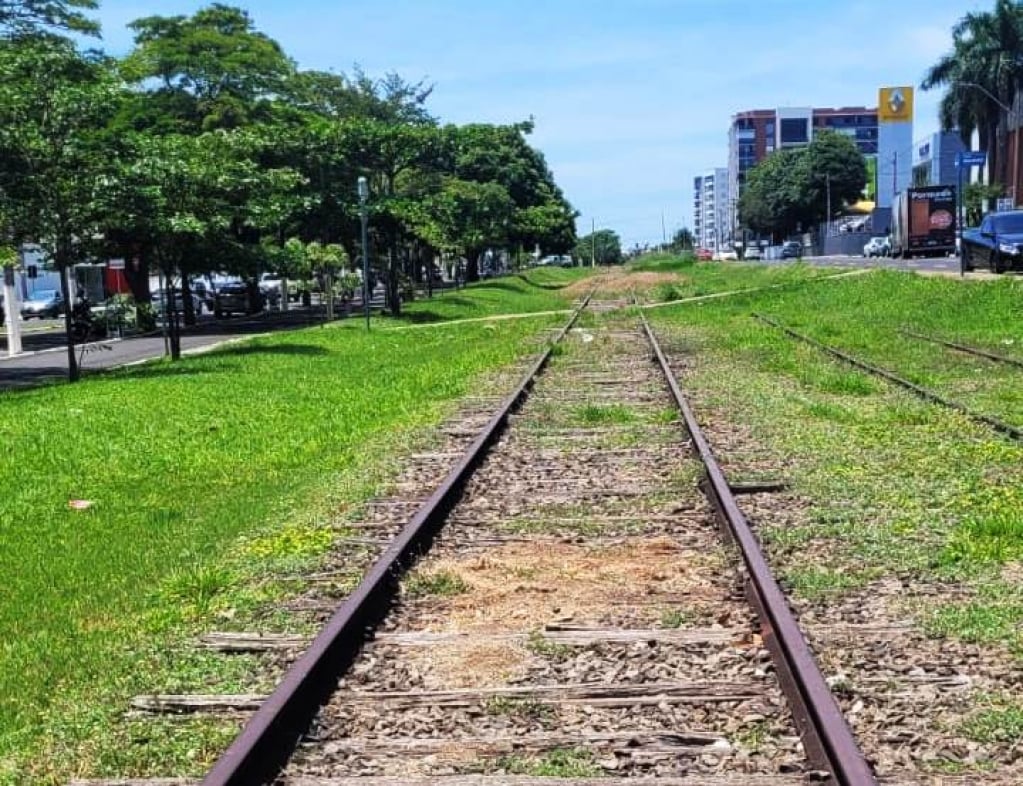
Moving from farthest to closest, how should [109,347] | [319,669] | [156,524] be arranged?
[109,347]
[156,524]
[319,669]

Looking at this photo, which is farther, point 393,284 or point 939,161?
point 939,161

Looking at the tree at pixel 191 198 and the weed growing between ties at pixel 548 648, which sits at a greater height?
the tree at pixel 191 198

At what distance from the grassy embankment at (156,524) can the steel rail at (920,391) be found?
5.23 m

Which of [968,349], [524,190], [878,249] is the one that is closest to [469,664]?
[968,349]

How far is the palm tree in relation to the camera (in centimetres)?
7862

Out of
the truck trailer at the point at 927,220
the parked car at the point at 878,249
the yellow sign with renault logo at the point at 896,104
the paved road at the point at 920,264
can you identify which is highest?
the yellow sign with renault logo at the point at 896,104

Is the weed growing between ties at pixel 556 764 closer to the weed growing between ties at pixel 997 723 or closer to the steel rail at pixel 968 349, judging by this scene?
the weed growing between ties at pixel 997 723

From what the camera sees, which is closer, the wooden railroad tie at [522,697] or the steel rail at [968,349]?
the wooden railroad tie at [522,697]

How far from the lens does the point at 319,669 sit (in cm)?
493

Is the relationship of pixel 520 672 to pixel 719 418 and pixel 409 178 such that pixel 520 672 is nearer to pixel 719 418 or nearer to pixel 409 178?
pixel 719 418

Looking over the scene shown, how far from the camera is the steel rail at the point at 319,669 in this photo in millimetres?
4035

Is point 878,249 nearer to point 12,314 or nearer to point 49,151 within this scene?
point 12,314

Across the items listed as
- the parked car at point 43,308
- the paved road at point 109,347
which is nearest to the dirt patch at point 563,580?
the paved road at point 109,347

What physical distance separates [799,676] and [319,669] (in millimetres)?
1829
